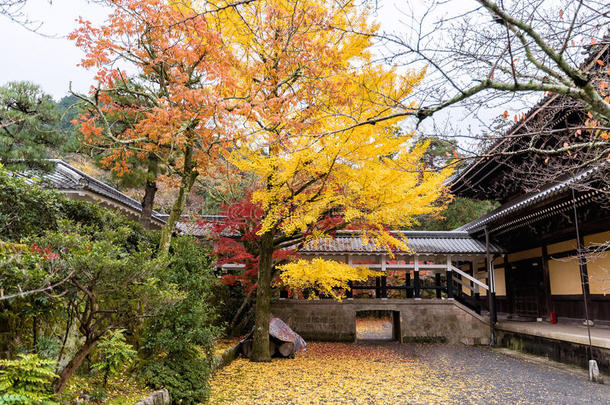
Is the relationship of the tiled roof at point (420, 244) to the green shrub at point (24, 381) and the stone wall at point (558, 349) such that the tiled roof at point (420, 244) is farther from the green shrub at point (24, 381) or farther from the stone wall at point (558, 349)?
the green shrub at point (24, 381)

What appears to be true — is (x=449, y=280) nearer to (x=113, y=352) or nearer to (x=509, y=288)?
(x=509, y=288)

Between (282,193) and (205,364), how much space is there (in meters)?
4.16

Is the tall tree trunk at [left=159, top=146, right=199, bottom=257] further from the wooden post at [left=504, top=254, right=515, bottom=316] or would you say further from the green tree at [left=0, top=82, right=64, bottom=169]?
the wooden post at [left=504, top=254, right=515, bottom=316]

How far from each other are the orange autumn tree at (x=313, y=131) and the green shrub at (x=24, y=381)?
4.71 meters

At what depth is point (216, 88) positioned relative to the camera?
24.0 feet

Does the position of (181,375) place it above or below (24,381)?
below

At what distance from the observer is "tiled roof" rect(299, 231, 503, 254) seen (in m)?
14.6

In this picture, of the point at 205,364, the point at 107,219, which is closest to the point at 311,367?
the point at 205,364

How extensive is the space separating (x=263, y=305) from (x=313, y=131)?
→ 5.13 meters

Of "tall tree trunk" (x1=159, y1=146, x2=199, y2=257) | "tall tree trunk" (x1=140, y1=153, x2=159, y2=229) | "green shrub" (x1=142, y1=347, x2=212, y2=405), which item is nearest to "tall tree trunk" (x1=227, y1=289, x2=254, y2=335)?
"tall tree trunk" (x1=140, y1=153, x2=159, y2=229)

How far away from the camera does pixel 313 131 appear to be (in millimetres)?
7938

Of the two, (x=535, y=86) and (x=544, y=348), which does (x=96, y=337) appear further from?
(x=544, y=348)

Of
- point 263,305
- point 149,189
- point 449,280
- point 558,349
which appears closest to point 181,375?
point 263,305

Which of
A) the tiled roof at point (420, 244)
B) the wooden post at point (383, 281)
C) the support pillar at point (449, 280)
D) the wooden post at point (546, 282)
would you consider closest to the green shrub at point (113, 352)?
the tiled roof at point (420, 244)
